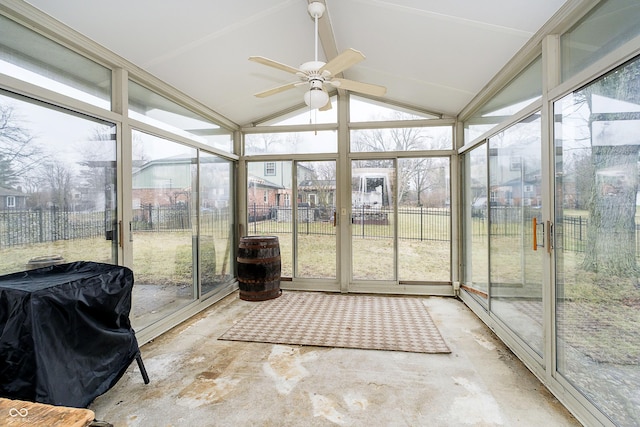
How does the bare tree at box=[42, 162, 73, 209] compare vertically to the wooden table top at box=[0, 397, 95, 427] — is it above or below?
above

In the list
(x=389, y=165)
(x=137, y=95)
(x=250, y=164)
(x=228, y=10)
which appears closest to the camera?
(x=228, y=10)

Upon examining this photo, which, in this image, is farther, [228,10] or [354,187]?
[354,187]

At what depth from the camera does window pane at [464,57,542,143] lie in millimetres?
2441

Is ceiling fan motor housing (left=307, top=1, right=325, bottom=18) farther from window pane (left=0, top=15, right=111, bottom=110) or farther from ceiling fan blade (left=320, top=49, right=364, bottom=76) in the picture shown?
window pane (left=0, top=15, right=111, bottom=110)

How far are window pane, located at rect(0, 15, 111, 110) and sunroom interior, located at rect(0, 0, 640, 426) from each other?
1 centimetres

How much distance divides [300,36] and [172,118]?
1634 mm

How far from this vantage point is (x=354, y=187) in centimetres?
464

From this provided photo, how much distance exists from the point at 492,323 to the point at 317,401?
209 centimetres

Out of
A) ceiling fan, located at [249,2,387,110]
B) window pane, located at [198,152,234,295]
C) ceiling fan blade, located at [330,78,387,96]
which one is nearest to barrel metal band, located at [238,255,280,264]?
window pane, located at [198,152,234,295]

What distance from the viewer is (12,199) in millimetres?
1965

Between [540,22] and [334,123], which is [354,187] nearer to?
[334,123]

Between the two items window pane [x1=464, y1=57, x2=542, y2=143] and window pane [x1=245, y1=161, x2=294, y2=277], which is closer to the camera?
window pane [x1=464, y1=57, x2=542, y2=143]

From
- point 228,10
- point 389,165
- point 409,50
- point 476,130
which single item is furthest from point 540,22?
point 389,165

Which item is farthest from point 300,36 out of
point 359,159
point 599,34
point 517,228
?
point 517,228
